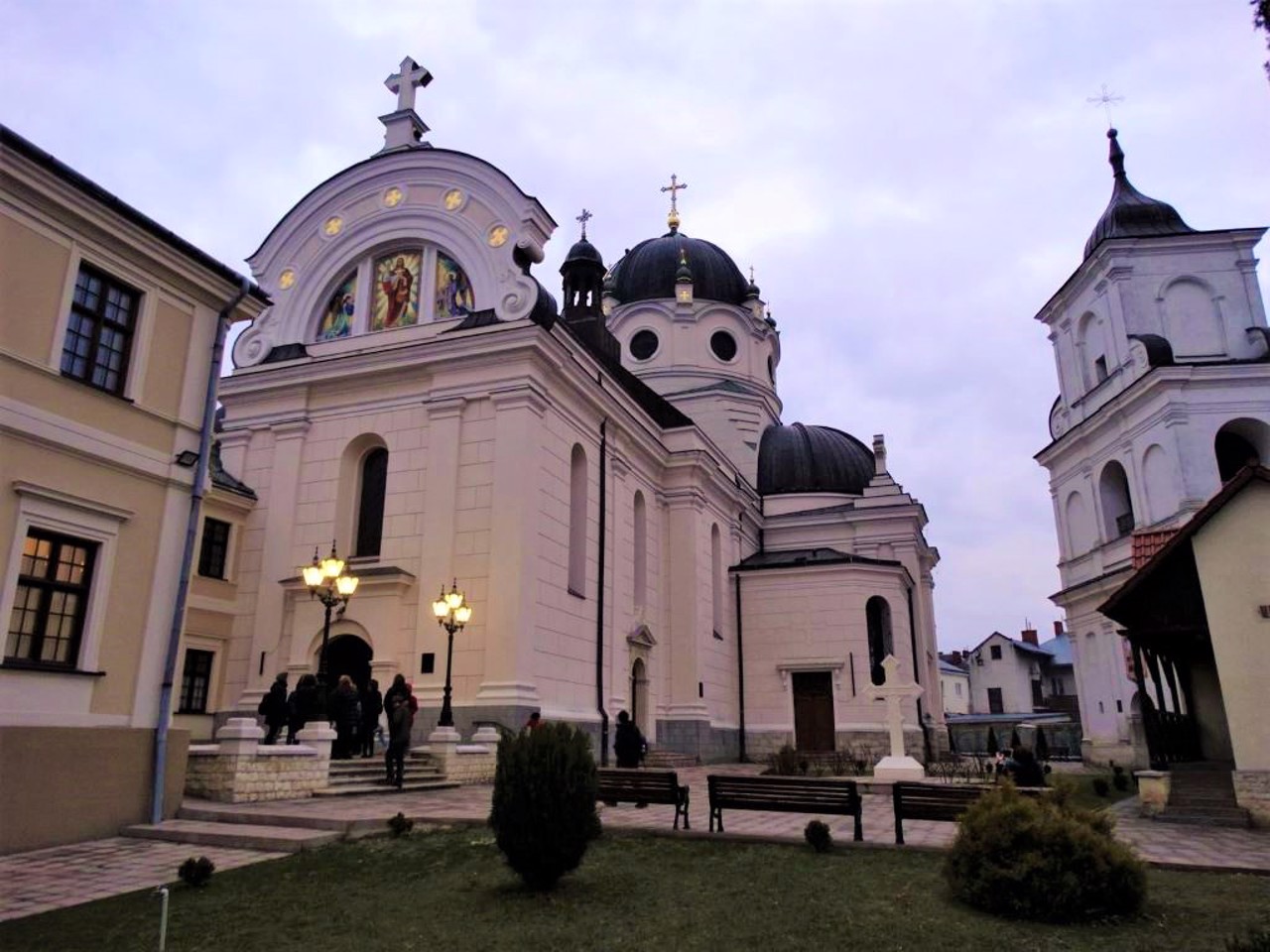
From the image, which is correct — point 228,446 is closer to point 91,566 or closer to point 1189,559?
point 91,566

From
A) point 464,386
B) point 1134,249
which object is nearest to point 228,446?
point 464,386

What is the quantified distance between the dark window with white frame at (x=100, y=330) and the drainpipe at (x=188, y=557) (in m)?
1.31

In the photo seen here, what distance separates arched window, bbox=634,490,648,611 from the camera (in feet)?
88.1

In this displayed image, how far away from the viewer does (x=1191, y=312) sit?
96.9 ft

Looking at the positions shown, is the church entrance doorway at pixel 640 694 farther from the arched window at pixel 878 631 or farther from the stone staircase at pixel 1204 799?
the stone staircase at pixel 1204 799

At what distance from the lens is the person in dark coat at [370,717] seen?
17.9 m

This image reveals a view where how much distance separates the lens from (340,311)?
943 inches

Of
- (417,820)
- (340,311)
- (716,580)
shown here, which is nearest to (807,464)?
(716,580)

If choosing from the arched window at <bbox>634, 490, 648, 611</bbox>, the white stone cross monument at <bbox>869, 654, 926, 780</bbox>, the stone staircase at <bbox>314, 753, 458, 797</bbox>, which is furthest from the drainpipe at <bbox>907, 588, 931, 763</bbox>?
the stone staircase at <bbox>314, 753, 458, 797</bbox>

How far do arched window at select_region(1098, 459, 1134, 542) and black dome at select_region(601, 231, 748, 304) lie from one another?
712 inches

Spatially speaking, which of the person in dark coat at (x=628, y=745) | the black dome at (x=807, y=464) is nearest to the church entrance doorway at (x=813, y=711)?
the black dome at (x=807, y=464)

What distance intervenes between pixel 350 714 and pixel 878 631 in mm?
21460

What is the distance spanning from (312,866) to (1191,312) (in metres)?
31.2

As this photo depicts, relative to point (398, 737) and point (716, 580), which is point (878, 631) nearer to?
point (716, 580)
